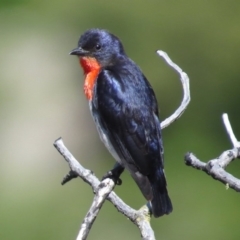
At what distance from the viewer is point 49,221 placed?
7395 millimetres

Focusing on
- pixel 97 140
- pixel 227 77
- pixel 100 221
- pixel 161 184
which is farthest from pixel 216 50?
pixel 161 184

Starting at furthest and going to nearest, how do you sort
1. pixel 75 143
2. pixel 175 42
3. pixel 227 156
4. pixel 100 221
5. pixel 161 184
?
pixel 175 42
pixel 75 143
pixel 100 221
pixel 161 184
pixel 227 156

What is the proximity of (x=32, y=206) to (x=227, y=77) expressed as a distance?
2492 mm

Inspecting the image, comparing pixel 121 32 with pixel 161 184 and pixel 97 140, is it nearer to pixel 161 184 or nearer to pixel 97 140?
pixel 97 140

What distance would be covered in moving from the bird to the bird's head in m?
0.12

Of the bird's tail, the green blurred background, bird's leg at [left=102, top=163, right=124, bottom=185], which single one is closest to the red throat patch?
bird's leg at [left=102, top=163, right=124, bottom=185]

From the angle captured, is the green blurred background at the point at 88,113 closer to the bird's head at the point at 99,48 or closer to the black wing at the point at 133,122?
the bird's head at the point at 99,48

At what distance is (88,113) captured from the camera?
851 centimetres

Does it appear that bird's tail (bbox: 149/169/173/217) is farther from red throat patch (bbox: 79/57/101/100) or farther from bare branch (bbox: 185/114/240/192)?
red throat patch (bbox: 79/57/101/100)

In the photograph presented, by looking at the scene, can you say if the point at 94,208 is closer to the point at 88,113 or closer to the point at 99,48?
the point at 99,48

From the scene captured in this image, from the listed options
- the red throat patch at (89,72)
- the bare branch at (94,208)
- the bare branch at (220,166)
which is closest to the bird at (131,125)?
the red throat patch at (89,72)

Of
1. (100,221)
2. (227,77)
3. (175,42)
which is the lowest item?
(100,221)

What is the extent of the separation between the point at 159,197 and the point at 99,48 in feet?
3.47

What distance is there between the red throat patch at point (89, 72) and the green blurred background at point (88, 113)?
247 centimetres
